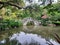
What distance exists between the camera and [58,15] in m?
32.2

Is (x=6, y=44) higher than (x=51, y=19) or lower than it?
higher

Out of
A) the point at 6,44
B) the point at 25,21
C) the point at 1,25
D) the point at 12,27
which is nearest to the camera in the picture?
the point at 6,44

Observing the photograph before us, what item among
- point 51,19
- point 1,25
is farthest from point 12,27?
point 51,19

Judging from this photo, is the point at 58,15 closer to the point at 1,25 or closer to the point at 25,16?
the point at 25,16

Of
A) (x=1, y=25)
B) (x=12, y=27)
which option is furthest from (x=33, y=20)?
(x=1, y=25)

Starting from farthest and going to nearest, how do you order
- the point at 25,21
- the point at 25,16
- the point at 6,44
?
the point at 25,16 < the point at 25,21 < the point at 6,44

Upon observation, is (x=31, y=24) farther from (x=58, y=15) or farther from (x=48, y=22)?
(x=58, y=15)

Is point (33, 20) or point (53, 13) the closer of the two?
point (33, 20)

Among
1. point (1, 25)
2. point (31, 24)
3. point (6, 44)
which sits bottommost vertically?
point (31, 24)

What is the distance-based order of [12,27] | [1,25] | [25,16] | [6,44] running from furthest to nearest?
[25,16], [12,27], [1,25], [6,44]

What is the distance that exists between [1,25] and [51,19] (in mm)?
10228

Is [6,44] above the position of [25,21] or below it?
above

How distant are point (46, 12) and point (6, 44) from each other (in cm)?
2019

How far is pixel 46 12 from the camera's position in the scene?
32.0m
